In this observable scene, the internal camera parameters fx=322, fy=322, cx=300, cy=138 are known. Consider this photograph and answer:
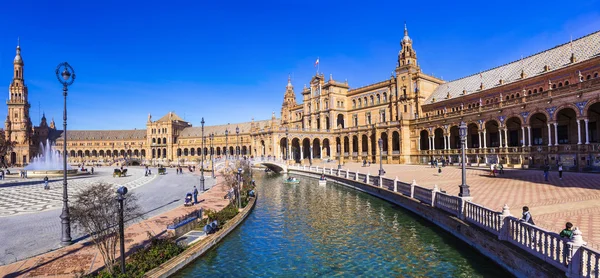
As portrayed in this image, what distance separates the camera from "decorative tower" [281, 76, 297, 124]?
98250 mm

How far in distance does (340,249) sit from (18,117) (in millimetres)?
138702

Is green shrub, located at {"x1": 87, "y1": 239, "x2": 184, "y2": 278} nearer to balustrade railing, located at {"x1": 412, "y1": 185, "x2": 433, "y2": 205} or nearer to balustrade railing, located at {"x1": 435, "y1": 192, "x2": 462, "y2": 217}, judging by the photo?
balustrade railing, located at {"x1": 435, "y1": 192, "x2": 462, "y2": 217}

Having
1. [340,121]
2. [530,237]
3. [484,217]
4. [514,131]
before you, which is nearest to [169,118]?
[340,121]

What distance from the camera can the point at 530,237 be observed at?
924 centimetres

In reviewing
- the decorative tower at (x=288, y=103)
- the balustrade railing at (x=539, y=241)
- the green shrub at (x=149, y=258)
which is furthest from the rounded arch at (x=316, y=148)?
the balustrade railing at (x=539, y=241)

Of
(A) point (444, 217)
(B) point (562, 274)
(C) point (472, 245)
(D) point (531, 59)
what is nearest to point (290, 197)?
(A) point (444, 217)

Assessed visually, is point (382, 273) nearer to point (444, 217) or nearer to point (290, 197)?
point (444, 217)

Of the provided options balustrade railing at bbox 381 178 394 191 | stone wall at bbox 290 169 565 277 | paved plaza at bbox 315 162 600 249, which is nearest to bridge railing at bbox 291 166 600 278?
stone wall at bbox 290 169 565 277

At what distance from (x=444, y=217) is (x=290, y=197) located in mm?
15076

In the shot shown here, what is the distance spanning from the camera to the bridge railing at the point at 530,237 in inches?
282

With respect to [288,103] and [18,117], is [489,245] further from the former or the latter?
[18,117]

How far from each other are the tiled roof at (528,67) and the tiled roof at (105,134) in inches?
4730

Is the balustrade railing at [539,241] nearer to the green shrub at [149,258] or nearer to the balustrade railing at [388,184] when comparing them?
the green shrub at [149,258]

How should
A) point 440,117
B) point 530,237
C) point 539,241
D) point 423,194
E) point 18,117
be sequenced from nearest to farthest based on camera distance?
point 539,241 → point 530,237 → point 423,194 → point 440,117 → point 18,117
